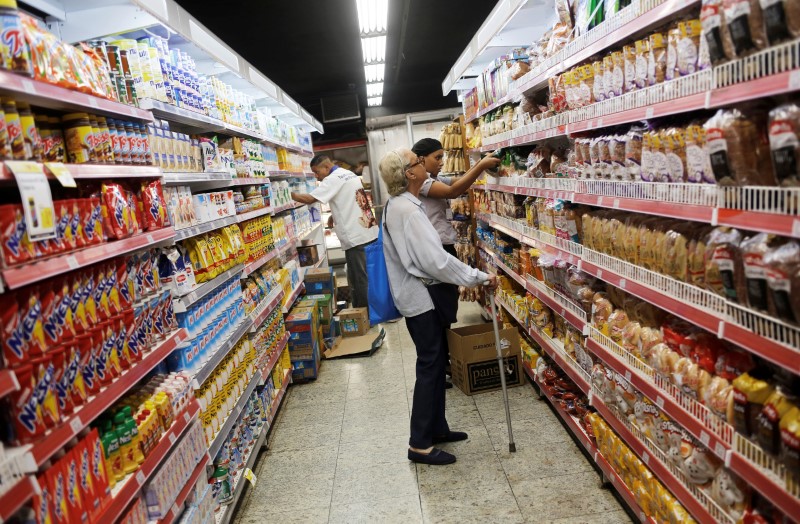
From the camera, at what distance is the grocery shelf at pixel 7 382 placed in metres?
1.48

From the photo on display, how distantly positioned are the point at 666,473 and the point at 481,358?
2.25m

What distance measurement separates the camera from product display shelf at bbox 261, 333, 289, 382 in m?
4.46

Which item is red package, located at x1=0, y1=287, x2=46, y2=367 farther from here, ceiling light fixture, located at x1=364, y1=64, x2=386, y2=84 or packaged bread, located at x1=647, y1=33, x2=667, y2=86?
ceiling light fixture, located at x1=364, y1=64, x2=386, y2=84

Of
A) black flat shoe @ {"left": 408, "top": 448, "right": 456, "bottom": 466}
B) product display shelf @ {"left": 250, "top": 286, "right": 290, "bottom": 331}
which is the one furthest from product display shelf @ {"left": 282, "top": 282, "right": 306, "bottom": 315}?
black flat shoe @ {"left": 408, "top": 448, "right": 456, "bottom": 466}

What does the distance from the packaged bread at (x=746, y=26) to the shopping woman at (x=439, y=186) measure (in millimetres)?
3036

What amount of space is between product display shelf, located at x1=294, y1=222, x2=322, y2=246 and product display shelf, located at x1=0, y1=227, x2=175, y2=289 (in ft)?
14.1

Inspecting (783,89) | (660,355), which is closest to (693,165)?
(783,89)

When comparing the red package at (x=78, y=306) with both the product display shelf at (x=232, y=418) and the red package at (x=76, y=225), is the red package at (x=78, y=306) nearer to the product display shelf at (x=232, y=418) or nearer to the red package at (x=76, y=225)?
the red package at (x=76, y=225)

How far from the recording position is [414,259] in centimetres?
350

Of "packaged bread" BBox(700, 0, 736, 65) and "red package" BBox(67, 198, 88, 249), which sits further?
"red package" BBox(67, 198, 88, 249)

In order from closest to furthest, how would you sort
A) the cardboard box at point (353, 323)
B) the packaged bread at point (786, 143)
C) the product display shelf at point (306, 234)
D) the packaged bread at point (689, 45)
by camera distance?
1. the packaged bread at point (786, 143)
2. the packaged bread at point (689, 45)
3. the cardboard box at point (353, 323)
4. the product display shelf at point (306, 234)

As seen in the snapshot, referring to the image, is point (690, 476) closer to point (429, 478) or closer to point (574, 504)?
point (574, 504)

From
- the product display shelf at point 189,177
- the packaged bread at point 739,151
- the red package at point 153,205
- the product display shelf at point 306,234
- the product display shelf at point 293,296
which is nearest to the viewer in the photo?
the packaged bread at point 739,151

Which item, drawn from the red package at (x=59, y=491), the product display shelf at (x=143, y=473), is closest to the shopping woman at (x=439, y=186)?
the product display shelf at (x=143, y=473)
